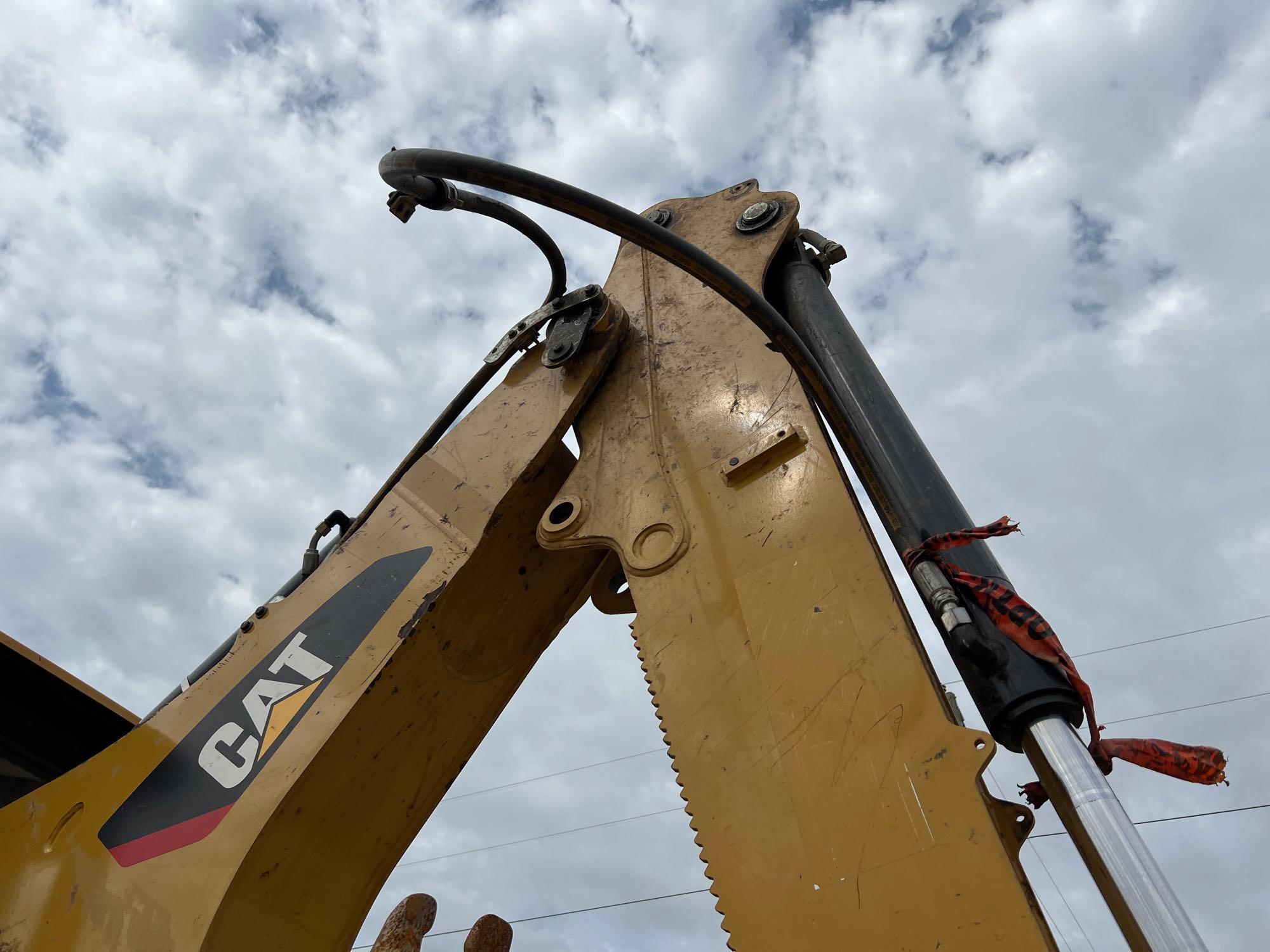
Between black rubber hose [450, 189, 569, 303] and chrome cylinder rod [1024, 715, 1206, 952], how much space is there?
78.2 inches

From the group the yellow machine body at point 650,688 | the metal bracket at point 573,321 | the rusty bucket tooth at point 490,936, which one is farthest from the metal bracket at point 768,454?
the rusty bucket tooth at point 490,936

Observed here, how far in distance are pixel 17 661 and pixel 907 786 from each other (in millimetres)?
3008

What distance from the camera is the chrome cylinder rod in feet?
4.13

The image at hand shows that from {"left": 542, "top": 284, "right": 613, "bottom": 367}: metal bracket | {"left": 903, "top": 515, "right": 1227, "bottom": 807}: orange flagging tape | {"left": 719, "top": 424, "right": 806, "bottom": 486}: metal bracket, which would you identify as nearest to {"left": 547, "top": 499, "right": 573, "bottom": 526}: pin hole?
{"left": 719, "top": 424, "right": 806, "bottom": 486}: metal bracket

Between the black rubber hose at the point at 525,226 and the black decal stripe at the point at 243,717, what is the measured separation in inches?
39.6

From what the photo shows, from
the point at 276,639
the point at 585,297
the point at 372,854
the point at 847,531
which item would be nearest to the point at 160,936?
the point at 372,854

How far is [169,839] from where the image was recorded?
2260 millimetres

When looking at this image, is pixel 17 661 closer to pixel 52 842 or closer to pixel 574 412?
pixel 52 842

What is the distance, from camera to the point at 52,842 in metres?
2.47

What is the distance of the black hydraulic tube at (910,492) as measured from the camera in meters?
1.56

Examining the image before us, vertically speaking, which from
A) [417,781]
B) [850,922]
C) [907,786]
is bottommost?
[850,922]

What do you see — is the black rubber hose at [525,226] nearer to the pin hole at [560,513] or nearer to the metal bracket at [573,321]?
the metal bracket at [573,321]

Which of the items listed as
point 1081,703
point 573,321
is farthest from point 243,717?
point 1081,703

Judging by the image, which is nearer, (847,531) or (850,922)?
(850,922)
